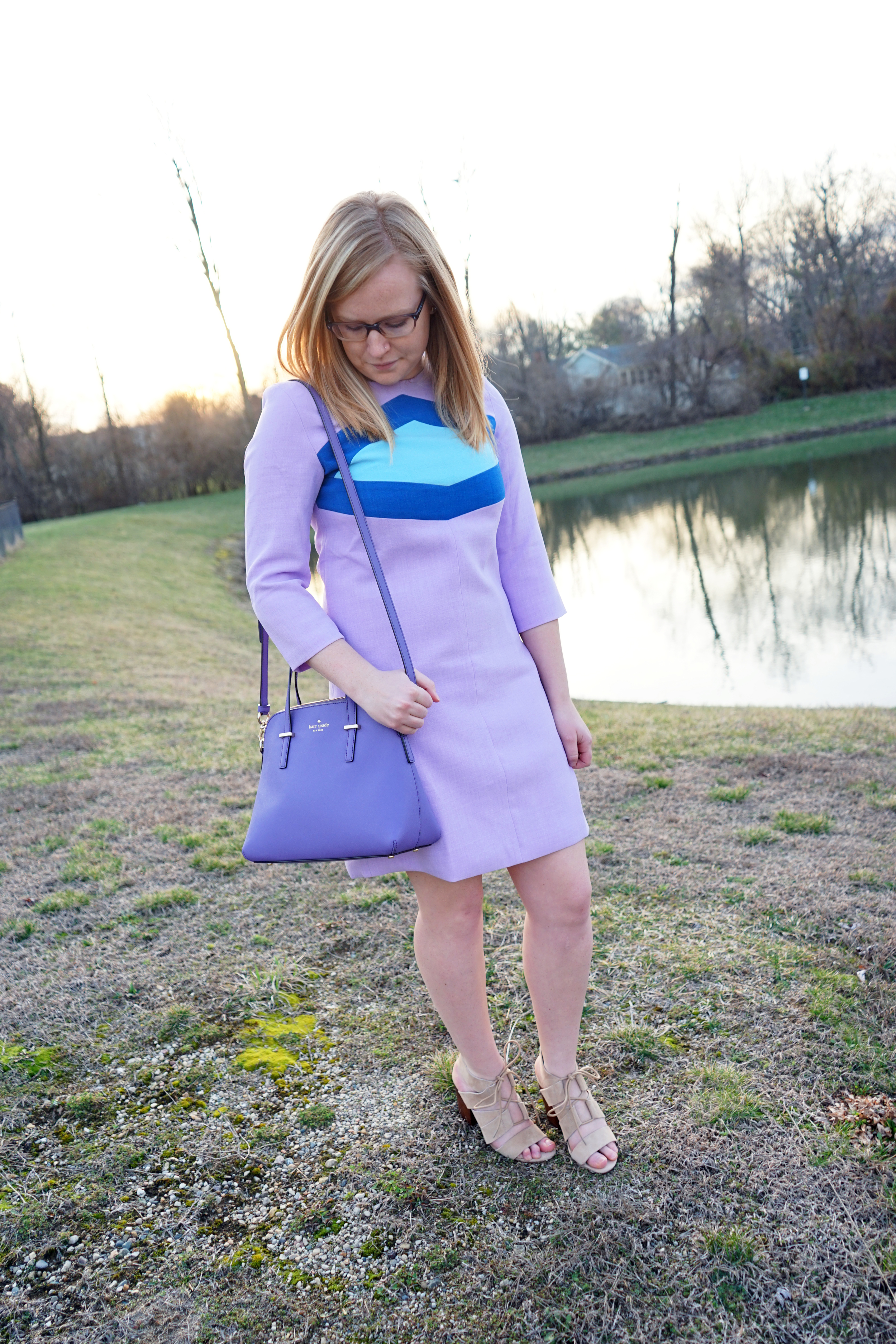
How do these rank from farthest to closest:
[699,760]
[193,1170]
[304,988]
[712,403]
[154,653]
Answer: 1. [712,403]
2. [154,653]
3. [699,760]
4. [304,988]
5. [193,1170]

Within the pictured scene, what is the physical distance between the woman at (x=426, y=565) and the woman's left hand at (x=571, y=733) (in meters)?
0.07

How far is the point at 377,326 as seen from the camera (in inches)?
60.1

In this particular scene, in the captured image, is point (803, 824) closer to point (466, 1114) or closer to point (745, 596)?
point (466, 1114)

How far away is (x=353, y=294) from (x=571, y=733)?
92 centimetres

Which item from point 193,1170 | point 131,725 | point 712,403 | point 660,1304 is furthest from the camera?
point 712,403

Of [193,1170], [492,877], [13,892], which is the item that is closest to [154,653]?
[13,892]

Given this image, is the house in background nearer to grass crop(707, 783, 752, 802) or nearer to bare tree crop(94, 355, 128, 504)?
bare tree crop(94, 355, 128, 504)

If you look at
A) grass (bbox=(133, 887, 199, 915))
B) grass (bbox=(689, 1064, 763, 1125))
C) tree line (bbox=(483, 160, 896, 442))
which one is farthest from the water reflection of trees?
tree line (bbox=(483, 160, 896, 442))

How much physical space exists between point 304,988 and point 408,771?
52.8 inches

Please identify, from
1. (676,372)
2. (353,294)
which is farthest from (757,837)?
(676,372)

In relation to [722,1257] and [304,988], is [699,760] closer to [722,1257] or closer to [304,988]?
[304,988]

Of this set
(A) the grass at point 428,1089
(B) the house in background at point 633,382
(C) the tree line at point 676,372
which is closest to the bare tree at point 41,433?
(C) the tree line at point 676,372

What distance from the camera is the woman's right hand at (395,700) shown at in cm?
146

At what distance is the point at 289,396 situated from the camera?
1529mm
